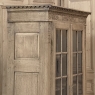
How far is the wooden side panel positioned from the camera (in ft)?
9.83

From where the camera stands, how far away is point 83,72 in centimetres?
382

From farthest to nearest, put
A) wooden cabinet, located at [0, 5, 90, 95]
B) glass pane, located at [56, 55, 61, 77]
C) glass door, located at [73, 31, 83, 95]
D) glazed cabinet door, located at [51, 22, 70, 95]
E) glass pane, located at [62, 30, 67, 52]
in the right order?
glass door, located at [73, 31, 83, 95] → glass pane, located at [62, 30, 67, 52] → glass pane, located at [56, 55, 61, 77] → glazed cabinet door, located at [51, 22, 70, 95] → wooden cabinet, located at [0, 5, 90, 95]

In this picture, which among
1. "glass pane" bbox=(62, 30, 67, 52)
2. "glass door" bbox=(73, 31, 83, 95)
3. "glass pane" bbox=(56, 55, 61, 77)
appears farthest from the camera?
"glass door" bbox=(73, 31, 83, 95)

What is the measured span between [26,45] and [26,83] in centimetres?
41

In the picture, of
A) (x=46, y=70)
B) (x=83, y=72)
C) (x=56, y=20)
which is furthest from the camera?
(x=83, y=72)

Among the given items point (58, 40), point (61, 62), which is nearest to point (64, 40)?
point (58, 40)

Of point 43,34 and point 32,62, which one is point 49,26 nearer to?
point 43,34

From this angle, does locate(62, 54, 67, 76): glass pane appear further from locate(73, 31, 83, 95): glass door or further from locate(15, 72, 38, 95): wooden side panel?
locate(15, 72, 38, 95): wooden side panel

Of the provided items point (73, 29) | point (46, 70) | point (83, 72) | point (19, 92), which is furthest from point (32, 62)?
point (83, 72)

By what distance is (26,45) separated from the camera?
304 centimetres

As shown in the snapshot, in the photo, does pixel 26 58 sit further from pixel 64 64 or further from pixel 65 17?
pixel 65 17

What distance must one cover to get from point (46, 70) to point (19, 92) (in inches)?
16.0

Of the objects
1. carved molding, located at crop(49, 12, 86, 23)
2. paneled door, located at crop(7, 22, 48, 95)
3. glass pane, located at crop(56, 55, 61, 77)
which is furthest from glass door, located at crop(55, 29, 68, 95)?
paneled door, located at crop(7, 22, 48, 95)

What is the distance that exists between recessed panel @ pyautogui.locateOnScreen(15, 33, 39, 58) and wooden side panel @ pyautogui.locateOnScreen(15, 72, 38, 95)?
0.21 metres
